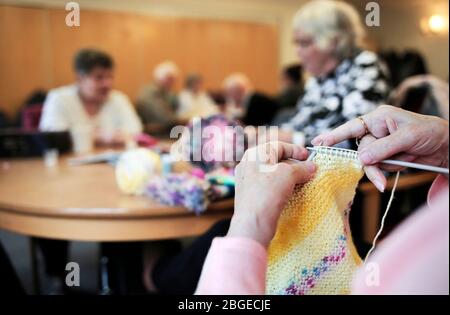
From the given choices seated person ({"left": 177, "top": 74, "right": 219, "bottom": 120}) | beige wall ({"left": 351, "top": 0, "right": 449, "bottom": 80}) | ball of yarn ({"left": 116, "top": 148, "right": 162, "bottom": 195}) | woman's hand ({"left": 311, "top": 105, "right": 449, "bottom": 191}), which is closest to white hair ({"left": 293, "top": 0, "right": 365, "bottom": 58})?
beige wall ({"left": 351, "top": 0, "right": 449, "bottom": 80})

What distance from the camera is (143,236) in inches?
34.6

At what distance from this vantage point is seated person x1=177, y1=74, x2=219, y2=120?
13.4ft

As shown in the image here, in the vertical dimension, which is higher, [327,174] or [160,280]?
[327,174]

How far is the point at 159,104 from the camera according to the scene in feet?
10.7

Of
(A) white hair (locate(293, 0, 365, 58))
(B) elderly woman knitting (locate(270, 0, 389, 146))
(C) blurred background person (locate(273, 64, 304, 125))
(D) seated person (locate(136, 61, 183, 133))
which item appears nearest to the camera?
(B) elderly woman knitting (locate(270, 0, 389, 146))


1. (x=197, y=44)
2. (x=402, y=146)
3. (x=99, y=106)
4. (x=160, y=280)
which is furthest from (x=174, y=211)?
(x=197, y=44)

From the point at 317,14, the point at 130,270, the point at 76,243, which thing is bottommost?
the point at 130,270

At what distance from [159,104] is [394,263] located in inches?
120

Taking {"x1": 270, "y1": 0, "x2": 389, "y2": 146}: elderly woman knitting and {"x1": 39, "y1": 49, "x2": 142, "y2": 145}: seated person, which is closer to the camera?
{"x1": 270, "y1": 0, "x2": 389, "y2": 146}: elderly woman knitting

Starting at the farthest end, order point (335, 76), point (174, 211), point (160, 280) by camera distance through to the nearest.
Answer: point (335, 76), point (160, 280), point (174, 211)

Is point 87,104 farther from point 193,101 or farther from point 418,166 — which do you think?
point 193,101

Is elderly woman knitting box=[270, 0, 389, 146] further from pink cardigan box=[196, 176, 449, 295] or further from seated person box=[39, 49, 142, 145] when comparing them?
seated person box=[39, 49, 142, 145]
